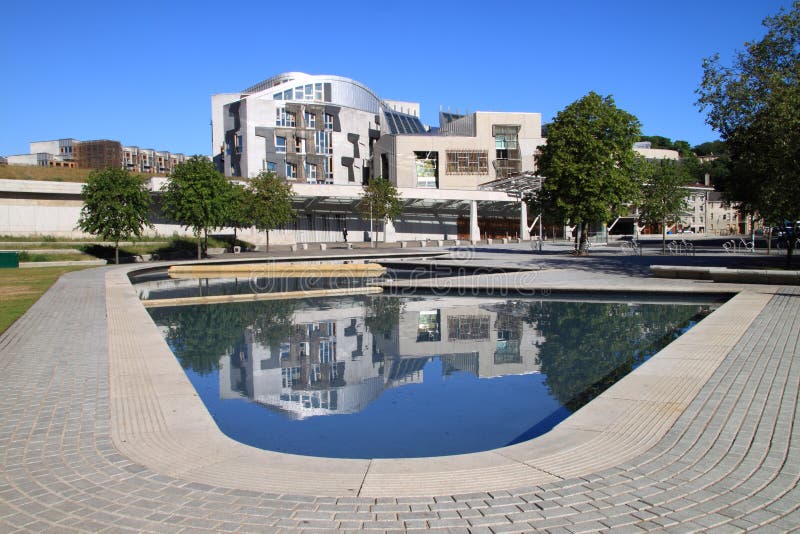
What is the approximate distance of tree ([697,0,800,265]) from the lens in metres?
17.9

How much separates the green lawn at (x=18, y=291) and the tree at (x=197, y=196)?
9.77 meters

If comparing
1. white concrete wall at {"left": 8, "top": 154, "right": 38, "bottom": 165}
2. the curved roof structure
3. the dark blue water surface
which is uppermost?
the curved roof structure

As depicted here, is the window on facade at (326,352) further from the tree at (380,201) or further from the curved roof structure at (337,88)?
the curved roof structure at (337,88)

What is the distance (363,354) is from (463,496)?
21.8 ft

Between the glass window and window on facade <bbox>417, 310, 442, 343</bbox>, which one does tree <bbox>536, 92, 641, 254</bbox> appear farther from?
the glass window

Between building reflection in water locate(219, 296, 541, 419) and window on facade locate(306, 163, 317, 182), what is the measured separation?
54.4m

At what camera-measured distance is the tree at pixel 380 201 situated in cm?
5147

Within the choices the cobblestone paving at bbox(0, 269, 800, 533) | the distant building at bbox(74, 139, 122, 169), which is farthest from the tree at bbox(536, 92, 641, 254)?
the distant building at bbox(74, 139, 122, 169)

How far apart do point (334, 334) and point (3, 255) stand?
27726 mm

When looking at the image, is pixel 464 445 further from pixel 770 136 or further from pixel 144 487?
pixel 770 136

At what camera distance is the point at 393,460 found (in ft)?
16.0

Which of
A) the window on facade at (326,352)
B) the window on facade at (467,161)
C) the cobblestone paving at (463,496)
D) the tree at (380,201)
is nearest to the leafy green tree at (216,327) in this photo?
the window on facade at (326,352)

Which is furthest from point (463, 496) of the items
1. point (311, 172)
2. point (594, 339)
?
point (311, 172)

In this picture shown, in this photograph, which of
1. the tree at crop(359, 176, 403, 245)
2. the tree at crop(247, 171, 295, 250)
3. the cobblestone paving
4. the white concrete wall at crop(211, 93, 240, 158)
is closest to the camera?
the cobblestone paving
